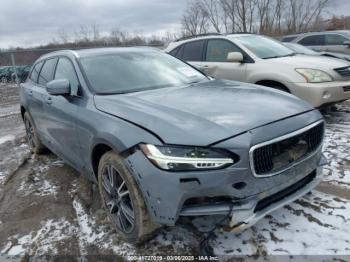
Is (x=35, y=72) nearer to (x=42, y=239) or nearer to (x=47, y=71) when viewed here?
(x=47, y=71)

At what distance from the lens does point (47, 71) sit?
4781mm

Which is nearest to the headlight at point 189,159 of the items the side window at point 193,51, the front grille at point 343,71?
the front grille at point 343,71

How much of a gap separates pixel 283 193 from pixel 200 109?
92cm

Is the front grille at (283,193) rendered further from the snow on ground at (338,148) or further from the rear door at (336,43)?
the rear door at (336,43)

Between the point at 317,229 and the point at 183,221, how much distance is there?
116cm

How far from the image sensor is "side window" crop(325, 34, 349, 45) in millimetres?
11276

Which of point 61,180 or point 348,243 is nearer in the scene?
point 348,243

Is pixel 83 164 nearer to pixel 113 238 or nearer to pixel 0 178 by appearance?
pixel 113 238

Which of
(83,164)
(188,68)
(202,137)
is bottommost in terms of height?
(83,164)

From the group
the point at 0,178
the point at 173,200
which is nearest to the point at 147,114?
the point at 173,200

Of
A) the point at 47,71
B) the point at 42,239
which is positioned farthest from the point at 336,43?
the point at 42,239

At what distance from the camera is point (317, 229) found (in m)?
2.86

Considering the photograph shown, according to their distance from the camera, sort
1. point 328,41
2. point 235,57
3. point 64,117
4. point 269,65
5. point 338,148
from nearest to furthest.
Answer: point 64,117 < point 338,148 < point 269,65 < point 235,57 < point 328,41

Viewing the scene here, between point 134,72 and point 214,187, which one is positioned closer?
point 214,187
